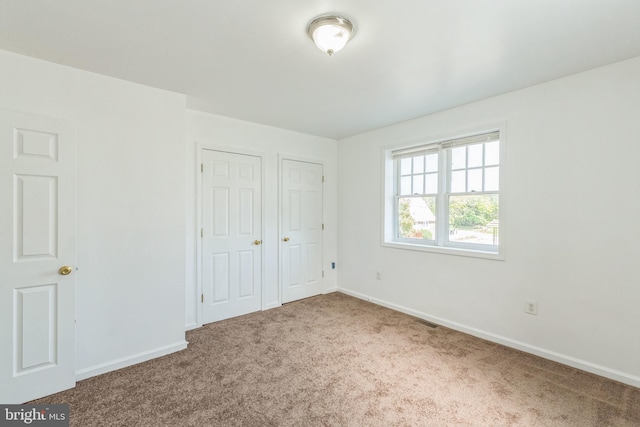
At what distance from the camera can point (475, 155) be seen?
10.5ft

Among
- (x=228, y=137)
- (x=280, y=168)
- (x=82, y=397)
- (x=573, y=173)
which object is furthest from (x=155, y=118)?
(x=573, y=173)

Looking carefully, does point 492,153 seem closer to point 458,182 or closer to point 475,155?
point 475,155

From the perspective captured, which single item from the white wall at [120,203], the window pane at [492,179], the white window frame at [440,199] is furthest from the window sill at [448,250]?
the white wall at [120,203]

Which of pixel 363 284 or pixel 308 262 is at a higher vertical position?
pixel 308 262

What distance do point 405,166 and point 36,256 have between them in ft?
12.7

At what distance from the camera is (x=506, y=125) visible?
2824mm

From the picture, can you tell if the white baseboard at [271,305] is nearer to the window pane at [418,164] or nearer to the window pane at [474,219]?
the window pane at [474,219]

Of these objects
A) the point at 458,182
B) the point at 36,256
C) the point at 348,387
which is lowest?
the point at 348,387

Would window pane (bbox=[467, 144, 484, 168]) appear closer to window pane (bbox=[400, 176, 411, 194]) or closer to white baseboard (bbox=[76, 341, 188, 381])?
window pane (bbox=[400, 176, 411, 194])

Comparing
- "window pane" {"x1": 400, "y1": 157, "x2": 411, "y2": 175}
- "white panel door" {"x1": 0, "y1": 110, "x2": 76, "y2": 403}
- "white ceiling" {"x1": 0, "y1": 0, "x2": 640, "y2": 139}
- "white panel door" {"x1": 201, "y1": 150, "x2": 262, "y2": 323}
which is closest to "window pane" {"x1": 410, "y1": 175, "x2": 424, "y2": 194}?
"window pane" {"x1": 400, "y1": 157, "x2": 411, "y2": 175}

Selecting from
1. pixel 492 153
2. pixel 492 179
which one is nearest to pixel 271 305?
pixel 492 179

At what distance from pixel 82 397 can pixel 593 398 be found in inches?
144

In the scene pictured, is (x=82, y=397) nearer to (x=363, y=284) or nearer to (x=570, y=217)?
(x=363, y=284)

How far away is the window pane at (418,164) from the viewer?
3744 mm
